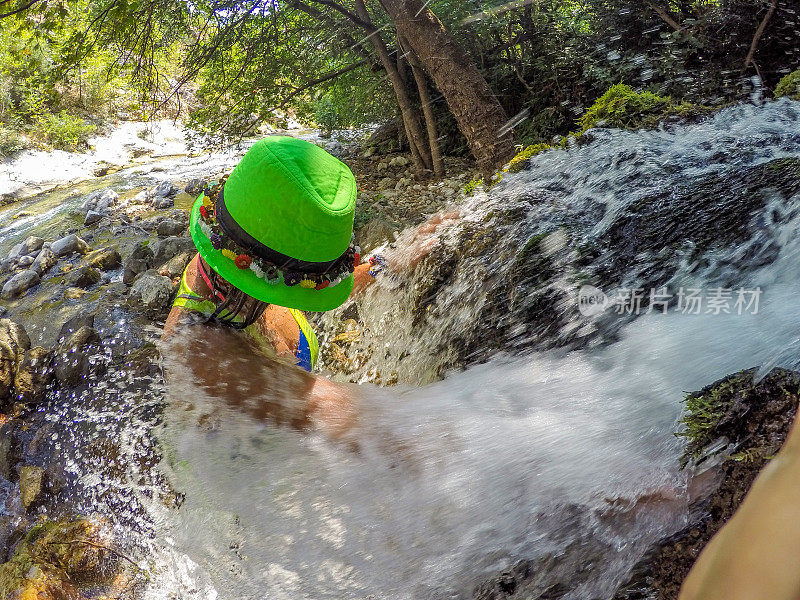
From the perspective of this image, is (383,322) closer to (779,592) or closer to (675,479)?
(675,479)

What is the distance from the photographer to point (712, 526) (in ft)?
3.91

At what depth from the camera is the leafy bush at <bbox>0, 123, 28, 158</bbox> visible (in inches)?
407

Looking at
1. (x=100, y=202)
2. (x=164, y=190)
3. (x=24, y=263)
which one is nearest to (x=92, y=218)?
(x=100, y=202)

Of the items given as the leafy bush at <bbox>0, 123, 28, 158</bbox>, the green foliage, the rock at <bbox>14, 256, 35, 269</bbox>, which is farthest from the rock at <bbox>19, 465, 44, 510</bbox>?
the leafy bush at <bbox>0, 123, 28, 158</bbox>

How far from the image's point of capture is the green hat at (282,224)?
161 centimetres

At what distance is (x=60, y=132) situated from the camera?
1126cm

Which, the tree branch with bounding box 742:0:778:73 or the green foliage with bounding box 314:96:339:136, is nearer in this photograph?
the tree branch with bounding box 742:0:778:73

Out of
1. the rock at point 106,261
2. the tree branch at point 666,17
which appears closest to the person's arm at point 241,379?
the rock at point 106,261

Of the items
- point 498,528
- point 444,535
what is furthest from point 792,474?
point 444,535

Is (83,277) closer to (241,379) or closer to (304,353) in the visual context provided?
(304,353)

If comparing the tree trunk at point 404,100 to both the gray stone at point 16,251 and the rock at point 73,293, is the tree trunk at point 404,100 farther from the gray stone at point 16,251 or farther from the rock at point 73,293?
the gray stone at point 16,251

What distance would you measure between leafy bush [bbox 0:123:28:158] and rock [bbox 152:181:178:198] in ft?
15.1

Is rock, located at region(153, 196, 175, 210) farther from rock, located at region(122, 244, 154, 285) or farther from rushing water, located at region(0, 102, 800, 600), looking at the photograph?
rushing water, located at region(0, 102, 800, 600)

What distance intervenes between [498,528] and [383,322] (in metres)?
1.87
